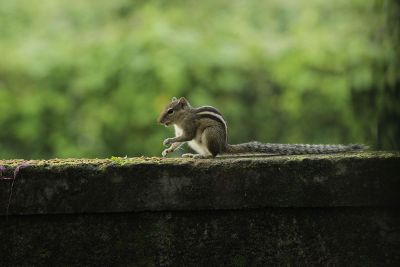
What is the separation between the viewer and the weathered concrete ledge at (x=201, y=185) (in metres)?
2.50

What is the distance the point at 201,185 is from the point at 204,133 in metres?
1.20

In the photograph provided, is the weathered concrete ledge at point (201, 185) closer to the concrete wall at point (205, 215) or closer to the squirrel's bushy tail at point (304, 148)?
the concrete wall at point (205, 215)

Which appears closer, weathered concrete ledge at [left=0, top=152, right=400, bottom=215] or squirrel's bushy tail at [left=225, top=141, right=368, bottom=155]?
weathered concrete ledge at [left=0, top=152, right=400, bottom=215]

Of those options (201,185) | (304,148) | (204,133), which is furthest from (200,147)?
(201,185)

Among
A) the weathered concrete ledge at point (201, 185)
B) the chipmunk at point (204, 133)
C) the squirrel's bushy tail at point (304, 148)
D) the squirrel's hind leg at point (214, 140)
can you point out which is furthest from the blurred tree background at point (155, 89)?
the weathered concrete ledge at point (201, 185)

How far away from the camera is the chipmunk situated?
338 cm

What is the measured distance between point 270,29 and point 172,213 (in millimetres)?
7444

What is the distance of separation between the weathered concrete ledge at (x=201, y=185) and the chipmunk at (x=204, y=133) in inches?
24.8

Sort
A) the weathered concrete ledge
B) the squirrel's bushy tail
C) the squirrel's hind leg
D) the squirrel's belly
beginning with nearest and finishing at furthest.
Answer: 1. the weathered concrete ledge
2. the squirrel's bushy tail
3. the squirrel's hind leg
4. the squirrel's belly

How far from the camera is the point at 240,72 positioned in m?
7.66

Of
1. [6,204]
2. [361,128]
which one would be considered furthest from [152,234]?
[361,128]

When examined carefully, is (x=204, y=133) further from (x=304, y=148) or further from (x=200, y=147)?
(x=304, y=148)

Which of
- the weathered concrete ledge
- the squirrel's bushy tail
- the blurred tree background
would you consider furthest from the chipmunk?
the blurred tree background

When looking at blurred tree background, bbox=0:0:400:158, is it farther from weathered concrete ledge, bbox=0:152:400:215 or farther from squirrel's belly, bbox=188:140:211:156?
weathered concrete ledge, bbox=0:152:400:215
